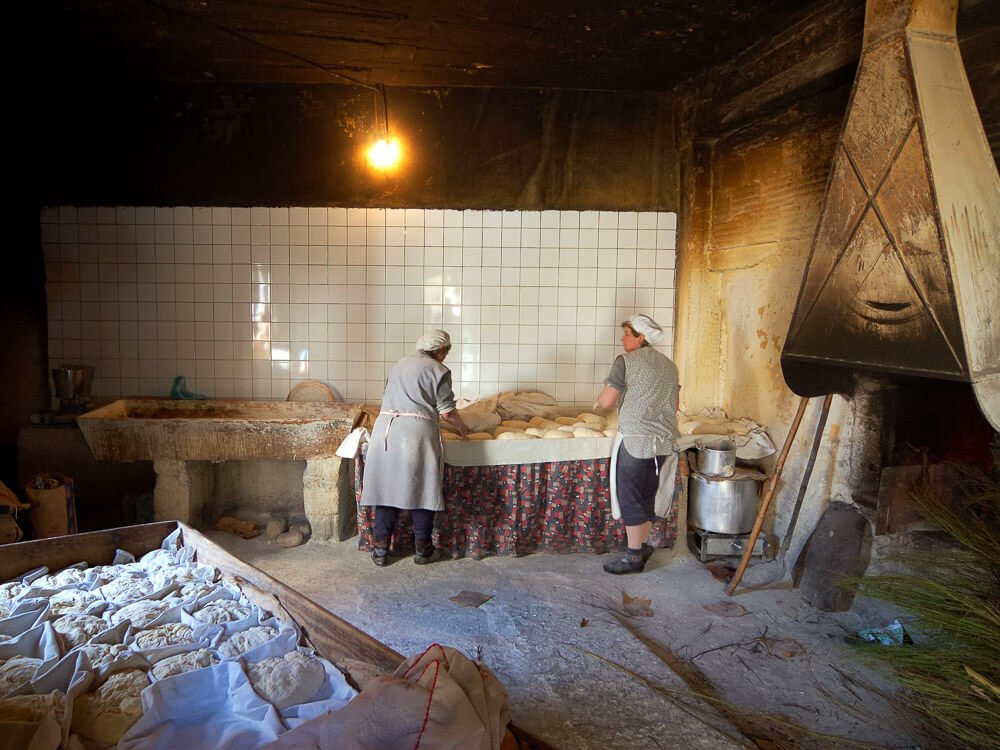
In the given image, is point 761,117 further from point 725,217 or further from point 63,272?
point 63,272

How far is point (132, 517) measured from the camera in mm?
5172

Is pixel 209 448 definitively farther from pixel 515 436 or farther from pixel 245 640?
pixel 245 640

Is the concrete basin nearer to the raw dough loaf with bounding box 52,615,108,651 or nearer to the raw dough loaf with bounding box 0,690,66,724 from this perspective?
the raw dough loaf with bounding box 52,615,108,651

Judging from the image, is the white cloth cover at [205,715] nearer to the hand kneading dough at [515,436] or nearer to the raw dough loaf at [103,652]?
the raw dough loaf at [103,652]

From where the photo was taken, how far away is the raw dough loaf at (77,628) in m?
2.26

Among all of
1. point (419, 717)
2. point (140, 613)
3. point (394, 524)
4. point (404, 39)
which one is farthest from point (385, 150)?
point (419, 717)

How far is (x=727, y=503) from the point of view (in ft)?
14.4

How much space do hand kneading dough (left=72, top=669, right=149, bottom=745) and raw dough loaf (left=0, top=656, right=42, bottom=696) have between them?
0.21 meters

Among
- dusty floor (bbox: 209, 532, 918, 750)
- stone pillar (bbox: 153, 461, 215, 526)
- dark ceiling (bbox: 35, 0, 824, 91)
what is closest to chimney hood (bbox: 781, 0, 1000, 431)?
dark ceiling (bbox: 35, 0, 824, 91)

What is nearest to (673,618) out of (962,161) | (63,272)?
(962,161)

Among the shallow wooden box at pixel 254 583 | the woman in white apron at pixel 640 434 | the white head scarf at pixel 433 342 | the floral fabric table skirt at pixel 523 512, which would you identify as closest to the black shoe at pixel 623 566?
the woman in white apron at pixel 640 434

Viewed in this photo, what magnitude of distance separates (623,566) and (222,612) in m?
2.70

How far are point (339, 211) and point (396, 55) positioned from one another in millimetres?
1295

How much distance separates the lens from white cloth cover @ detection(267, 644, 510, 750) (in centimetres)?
153
